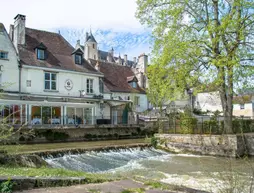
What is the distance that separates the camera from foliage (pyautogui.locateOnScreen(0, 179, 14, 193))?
4.52 metres

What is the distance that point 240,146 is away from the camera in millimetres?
14891

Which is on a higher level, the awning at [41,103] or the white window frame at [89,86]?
the white window frame at [89,86]

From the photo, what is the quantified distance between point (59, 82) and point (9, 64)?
5262mm

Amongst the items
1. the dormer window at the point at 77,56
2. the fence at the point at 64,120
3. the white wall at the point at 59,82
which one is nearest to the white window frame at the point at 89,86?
the white wall at the point at 59,82

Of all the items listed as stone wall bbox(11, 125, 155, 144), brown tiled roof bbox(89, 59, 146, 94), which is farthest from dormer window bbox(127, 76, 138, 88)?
stone wall bbox(11, 125, 155, 144)

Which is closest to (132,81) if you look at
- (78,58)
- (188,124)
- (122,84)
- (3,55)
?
(122,84)

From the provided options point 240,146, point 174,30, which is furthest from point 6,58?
point 240,146

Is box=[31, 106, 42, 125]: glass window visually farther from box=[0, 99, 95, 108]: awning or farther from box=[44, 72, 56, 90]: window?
box=[44, 72, 56, 90]: window

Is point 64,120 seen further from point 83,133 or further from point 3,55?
point 3,55

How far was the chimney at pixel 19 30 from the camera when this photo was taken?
1081 inches

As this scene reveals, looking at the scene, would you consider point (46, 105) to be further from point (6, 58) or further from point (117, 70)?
point (117, 70)

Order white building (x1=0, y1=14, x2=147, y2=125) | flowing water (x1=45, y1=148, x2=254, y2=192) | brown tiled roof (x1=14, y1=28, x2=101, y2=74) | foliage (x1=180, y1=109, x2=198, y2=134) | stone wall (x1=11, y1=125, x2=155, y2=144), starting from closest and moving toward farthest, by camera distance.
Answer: flowing water (x1=45, y1=148, x2=254, y2=192), foliage (x1=180, y1=109, x2=198, y2=134), stone wall (x1=11, y1=125, x2=155, y2=144), white building (x1=0, y1=14, x2=147, y2=125), brown tiled roof (x1=14, y1=28, x2=101, y2=74)

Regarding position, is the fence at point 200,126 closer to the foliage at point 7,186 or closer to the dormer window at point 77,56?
the foliage at point 7,186

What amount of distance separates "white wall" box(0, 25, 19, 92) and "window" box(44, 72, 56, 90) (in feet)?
9.69
